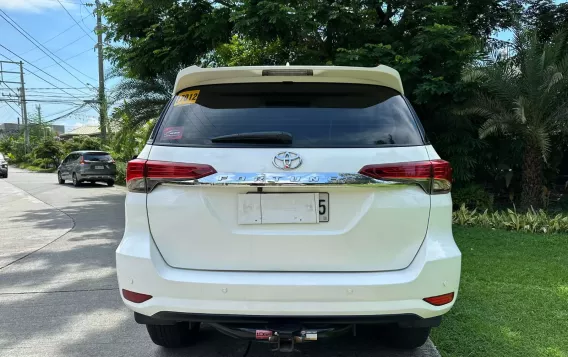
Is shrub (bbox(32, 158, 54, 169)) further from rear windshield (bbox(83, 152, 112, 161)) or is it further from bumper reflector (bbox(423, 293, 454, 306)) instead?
bumper reflector (bbox(423, 293, 454, 306))

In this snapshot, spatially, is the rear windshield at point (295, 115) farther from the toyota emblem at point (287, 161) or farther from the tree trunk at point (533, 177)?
the tree trunk at point (533, 177)

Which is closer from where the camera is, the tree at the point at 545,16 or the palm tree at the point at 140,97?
the tree at the point at 545,16

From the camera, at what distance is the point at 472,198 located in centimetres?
945

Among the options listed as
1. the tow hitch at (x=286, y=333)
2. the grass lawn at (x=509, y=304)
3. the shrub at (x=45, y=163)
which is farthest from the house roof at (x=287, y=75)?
the shrub at (x=45, y=163)

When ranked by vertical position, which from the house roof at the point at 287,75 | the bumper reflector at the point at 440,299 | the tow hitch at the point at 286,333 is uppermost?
the house roof at the point at 287,75

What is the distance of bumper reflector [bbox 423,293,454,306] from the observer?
8.27 feet

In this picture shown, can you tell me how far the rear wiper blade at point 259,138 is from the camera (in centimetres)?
257

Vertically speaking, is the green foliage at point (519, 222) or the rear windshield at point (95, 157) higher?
the rear windshield at point (95, 157)

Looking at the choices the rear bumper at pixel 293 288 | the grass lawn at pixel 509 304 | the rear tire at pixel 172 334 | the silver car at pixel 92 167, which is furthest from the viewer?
the silver car at pixel 92 167

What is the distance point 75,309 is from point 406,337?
297 centimetres

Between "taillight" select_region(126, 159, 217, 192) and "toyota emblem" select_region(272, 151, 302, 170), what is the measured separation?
0.34m

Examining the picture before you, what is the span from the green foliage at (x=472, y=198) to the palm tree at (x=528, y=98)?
66cm

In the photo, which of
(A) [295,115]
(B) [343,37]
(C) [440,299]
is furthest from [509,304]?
(B) [343,37]

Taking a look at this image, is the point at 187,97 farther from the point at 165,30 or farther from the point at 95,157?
the point at 95,157
